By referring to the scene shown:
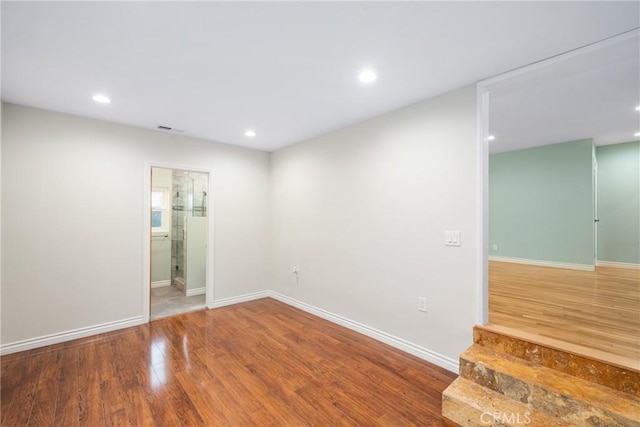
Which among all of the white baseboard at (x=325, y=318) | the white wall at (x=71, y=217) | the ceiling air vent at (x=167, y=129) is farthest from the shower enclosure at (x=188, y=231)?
the white wall at (x=71, y=217)

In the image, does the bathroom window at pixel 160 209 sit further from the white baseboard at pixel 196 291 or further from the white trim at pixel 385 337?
the white trim at pixel 385 337

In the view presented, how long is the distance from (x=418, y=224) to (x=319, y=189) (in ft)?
5.26

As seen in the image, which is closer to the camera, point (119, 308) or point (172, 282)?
point (119, 308)

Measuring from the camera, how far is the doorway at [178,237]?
4738 mm

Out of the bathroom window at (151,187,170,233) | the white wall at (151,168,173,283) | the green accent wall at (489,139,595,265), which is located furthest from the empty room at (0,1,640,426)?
the bathroom window at (151,187,170,233)

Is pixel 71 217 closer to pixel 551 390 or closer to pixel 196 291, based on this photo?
pixel 196 291

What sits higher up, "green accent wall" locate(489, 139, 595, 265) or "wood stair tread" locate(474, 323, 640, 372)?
"green accent wall" locate(489, 139, 595, 265)

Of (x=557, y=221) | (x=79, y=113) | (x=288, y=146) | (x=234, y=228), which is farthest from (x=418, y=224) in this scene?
(x=557, y=221)

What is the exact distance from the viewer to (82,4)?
147 cm

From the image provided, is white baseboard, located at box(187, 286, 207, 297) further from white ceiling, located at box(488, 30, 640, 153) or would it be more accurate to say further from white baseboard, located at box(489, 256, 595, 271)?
white baseboard, located at box(489, 256, 595, 271)

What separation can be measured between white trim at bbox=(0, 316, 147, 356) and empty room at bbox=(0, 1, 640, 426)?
0.7 inches

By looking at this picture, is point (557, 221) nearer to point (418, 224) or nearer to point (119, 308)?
point (418, 224)

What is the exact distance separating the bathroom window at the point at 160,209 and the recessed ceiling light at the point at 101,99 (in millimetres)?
2961

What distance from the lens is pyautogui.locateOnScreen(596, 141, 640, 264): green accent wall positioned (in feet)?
17.0
